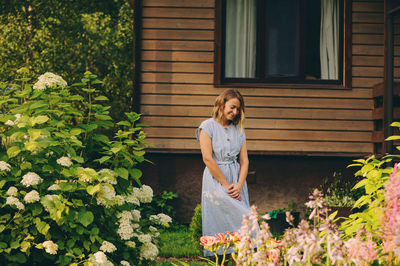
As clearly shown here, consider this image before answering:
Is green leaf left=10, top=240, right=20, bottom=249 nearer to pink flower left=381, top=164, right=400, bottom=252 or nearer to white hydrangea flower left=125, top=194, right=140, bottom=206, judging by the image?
white hydrangea flower left=125, top=194, right=140, bottom=206

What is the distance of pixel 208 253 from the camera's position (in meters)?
4.41

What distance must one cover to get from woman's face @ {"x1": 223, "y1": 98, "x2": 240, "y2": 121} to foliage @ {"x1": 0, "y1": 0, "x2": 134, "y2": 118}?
13133 millimetres

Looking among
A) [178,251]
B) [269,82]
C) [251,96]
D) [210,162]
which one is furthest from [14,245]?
[269,82]

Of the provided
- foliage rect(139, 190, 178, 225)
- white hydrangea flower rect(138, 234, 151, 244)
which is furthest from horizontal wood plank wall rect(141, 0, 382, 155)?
white hydrangea flower rect(138, 234, 151, 244)

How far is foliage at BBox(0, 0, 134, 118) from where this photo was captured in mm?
17625

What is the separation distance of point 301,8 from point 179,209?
12.6ft

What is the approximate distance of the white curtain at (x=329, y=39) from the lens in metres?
8.82

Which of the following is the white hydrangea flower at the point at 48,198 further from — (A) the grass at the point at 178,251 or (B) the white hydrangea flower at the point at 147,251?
(A) the grass at the point at 178,251

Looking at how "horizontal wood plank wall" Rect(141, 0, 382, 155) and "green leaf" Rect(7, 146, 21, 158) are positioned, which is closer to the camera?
"green leaf" Rect(7, 146, 21, 158)

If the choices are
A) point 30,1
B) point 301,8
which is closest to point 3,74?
point 30,1

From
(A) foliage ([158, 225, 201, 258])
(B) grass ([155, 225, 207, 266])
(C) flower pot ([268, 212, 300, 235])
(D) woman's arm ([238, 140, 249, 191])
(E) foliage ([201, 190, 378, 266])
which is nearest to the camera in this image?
(E) foliage ([201, 190, 378, 266])

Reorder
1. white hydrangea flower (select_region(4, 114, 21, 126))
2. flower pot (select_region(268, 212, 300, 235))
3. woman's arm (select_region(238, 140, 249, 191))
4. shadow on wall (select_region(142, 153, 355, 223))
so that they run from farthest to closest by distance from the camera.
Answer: shadow on wall (select_region(142, 153, 355, 223)) → flower pot (select_region(268, 212, 300, 235)) → woman's arm (select_region(238, 140, 249, 191)) → white hydrangea flower (select_region(4, 114, 21, 126))

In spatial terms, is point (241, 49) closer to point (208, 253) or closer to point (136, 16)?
point (136, 16)

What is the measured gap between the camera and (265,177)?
873cm
